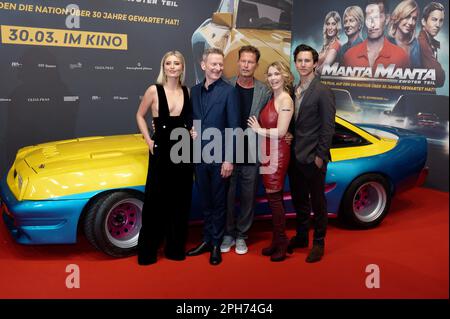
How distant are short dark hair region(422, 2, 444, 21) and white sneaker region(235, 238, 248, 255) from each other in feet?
11.7

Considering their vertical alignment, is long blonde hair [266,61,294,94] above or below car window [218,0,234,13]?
below

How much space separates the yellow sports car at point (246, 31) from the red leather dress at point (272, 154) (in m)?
3.04

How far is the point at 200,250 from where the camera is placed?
327 centimetres

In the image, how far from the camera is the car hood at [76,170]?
295 cm

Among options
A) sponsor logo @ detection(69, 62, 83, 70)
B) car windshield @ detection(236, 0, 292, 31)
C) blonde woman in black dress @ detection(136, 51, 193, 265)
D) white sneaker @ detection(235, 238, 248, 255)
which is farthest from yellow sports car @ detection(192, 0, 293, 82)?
white sneaker @ detection(235, 238, 248, 255)

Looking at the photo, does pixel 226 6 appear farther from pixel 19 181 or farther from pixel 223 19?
pixel 19 181

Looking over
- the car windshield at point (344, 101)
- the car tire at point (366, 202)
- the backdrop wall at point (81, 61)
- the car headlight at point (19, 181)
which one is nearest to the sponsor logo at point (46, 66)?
the backdrop wall at point (81, 61)

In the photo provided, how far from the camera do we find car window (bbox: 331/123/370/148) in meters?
3.75

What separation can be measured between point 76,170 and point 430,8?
4337mm

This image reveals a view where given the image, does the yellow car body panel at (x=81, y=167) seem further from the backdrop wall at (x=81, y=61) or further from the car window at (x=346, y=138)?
the backdrop wall at (x=81, y=61)

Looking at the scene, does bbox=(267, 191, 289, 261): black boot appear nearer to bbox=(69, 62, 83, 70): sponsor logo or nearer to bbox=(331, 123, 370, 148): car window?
bbox=(331, 123, 370, 148): car window

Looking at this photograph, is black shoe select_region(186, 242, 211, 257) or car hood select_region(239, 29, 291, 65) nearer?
black shoe select_region(186, 242, 211, 257)

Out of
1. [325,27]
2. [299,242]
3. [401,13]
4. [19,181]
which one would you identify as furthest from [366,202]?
[325,27]

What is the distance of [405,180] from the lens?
154 inches
